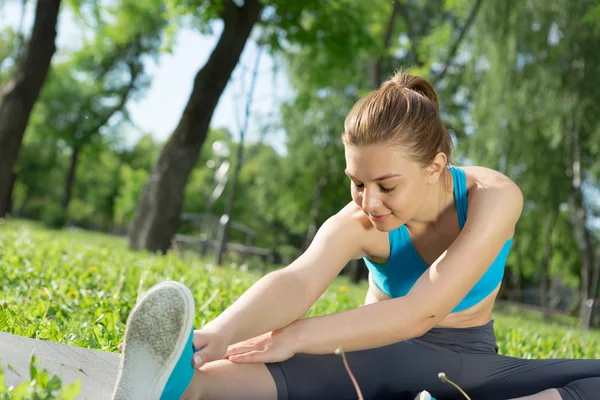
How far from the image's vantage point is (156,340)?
1.88 meters

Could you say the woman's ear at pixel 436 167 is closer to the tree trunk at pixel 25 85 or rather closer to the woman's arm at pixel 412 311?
the woman's arm at pixel 412 311

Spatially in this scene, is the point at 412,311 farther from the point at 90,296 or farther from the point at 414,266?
the point at 90,296

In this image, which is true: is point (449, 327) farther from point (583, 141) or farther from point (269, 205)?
point (269, 205)

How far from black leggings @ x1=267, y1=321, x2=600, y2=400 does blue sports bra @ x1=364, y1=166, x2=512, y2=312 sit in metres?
0.18

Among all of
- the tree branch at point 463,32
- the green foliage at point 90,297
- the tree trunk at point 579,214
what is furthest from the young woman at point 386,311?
the tree trunk at point 579,214

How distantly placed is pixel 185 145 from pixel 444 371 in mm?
8485

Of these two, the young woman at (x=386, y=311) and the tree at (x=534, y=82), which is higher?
the tree at (x=534, y=82)

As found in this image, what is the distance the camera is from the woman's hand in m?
2.20

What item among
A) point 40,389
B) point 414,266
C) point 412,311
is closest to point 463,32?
point 414,266

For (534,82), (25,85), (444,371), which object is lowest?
(444,371)

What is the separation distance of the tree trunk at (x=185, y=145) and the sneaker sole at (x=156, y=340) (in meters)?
8.67

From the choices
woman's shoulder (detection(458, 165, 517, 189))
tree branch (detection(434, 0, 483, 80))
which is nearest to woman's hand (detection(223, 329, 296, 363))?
woman's shoulder (detection(458, 165, 517, 189))

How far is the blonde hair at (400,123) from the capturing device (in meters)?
2.30

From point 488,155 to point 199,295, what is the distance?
1414 centimetres
